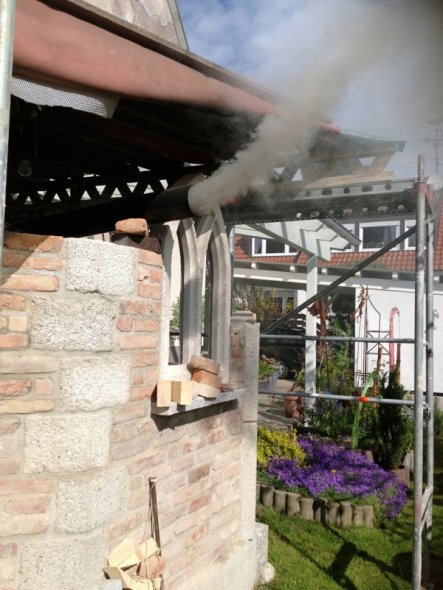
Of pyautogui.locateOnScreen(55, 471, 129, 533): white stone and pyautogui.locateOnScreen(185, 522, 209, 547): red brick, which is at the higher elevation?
pyautogui.locateOnScreen(55, 471, 129, 533): white stone

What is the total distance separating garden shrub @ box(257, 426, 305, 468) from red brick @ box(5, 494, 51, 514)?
14.0ft

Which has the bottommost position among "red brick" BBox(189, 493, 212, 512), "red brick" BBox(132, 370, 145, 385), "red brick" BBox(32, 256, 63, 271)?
"red brick" BBox(189, 493, 212, 512)

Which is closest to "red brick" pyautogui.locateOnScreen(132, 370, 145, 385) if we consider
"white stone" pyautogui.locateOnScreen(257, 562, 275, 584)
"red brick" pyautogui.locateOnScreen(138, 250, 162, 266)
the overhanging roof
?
"red brick" pyautogui.locateOnScreen(138, 250, 162, 266)

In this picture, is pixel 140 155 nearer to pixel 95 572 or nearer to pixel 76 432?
pixel 76 432

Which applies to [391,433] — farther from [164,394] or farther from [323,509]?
[164,394]

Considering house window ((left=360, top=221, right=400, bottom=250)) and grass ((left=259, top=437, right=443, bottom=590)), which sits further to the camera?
house window ((left=360, top=221, right=400, bottom=250))

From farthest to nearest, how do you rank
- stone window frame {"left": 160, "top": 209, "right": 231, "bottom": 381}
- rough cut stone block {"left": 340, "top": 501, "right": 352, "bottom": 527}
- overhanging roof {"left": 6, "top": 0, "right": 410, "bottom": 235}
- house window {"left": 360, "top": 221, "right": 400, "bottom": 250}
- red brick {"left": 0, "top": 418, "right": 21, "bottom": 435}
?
house window {"left": 360, "top": 221, "right": 400, "bottom": 250} → rough cut stone block {"left": 340, "top": 501, "right": 352, "bottom": 527} → stone window frame {"left": 160, "top": 209, "right": 231, "bottom": 381} → red brick {"left": 0, "top": 418, "right": 21, "bottom": 435} → overhanging roof {"left": 6, "top": 0, "right": 410, "bottom": 235}

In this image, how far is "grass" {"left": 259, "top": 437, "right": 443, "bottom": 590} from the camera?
173 inches

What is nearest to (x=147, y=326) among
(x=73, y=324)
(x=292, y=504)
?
(x=73, y=324)

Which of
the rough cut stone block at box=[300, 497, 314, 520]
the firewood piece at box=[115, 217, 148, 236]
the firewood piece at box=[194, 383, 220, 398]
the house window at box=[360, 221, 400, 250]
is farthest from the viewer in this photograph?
the house window at box=[360, 221, 400, 250]

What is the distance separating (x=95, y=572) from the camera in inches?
99.7

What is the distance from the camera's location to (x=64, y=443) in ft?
8.06

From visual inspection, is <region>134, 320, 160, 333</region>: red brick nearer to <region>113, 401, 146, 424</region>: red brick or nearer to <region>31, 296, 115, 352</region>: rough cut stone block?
<region>31, 296, 115, 352</region>: rough cut stone block

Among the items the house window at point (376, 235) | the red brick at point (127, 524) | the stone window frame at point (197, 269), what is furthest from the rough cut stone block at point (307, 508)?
the house window at point (376, 235)
